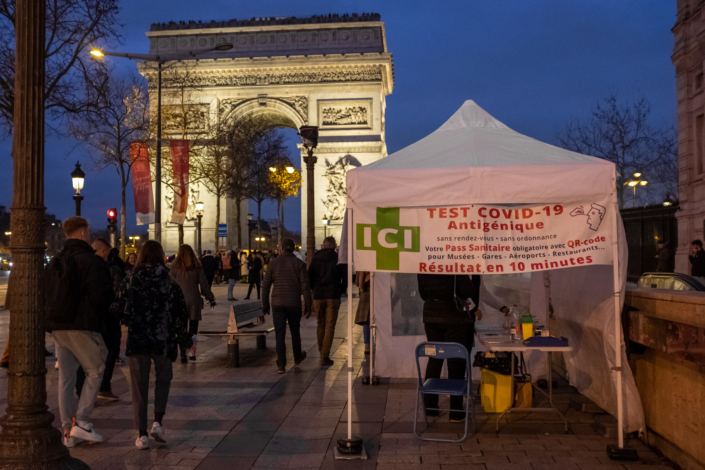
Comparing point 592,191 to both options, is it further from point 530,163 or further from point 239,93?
point 239,93

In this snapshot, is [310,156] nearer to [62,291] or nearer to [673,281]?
[673,281]

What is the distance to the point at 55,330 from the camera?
5.70m

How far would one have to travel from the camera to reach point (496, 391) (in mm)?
6812

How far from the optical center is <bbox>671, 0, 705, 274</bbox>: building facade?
74.2 ft

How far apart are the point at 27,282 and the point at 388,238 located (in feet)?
9.37

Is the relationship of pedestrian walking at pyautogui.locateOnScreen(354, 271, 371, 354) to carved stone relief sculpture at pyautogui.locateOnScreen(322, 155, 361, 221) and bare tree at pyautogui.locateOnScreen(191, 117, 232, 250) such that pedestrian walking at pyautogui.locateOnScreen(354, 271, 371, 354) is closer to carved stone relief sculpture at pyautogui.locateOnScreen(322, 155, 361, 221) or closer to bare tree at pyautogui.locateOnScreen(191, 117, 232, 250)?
bare tree at pyautogui.locateOnScreen(191, 117, 232, 250)

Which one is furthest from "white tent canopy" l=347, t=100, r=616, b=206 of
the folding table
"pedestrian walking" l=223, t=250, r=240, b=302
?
"pedestrian walking" l=223, t=250, r=240, b=302

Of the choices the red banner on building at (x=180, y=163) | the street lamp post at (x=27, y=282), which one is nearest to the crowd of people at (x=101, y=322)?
the street lamp post at (x=27, y=282)

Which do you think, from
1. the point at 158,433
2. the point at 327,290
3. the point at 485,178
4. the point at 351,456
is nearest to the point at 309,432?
the point at 351,456

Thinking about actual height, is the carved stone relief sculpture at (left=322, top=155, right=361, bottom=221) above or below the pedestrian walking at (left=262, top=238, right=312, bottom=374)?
above

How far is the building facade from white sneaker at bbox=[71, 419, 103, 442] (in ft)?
67.3

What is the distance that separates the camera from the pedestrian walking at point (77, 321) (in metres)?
5.65

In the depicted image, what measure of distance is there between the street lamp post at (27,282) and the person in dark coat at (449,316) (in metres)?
3.45

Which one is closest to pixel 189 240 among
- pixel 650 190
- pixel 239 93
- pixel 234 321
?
pixel 239 93
